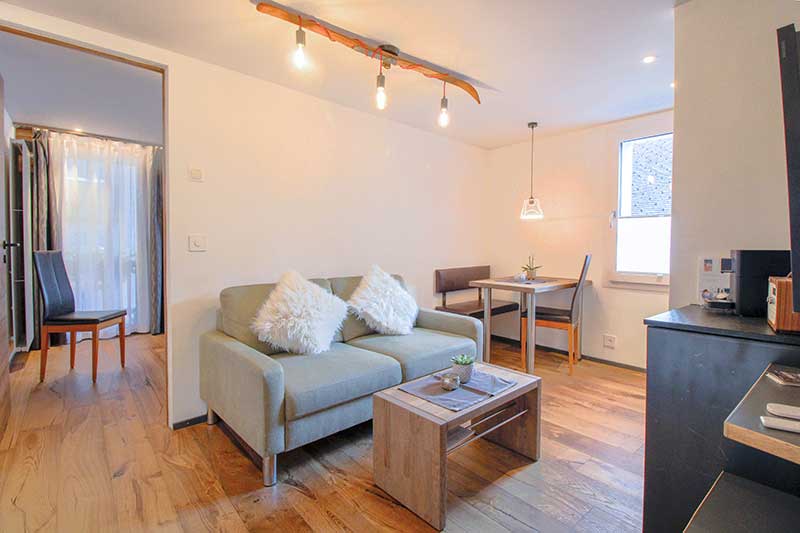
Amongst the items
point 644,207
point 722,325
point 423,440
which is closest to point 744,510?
point 722,325

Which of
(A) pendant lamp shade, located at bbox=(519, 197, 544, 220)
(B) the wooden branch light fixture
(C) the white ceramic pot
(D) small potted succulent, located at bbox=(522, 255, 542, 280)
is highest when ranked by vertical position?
(B) the wooden branch light fixture

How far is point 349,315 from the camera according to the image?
9.34 ft

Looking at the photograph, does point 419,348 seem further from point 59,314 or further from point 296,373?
point 59,314

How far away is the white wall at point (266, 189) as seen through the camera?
2363mm

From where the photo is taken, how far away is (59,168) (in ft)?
13.4

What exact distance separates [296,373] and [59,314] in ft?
8.63

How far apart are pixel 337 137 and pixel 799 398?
304cm

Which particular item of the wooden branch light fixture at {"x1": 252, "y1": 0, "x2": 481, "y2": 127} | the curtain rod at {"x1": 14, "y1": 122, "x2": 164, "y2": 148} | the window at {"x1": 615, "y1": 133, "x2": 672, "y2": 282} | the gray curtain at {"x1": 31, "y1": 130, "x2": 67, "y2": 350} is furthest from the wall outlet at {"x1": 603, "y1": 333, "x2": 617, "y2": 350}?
the gray curtain at {"x1": 31, "y1": 130, "x2": 67, "y2": 350}

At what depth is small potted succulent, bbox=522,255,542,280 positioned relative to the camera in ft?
12.9

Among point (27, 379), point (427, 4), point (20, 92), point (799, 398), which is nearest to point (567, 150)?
point (427, 4)

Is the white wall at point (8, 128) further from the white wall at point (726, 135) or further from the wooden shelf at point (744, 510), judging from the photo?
the wooden shelf at point (744, 510)

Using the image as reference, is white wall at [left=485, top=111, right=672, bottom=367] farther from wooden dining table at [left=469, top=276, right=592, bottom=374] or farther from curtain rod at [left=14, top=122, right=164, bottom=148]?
curtain rod at [left=14, top=122, right=164, bottom=148]

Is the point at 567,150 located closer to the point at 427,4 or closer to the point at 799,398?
the point at 427,4

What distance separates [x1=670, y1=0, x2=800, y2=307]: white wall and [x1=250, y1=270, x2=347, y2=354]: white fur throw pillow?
1.97 metres
